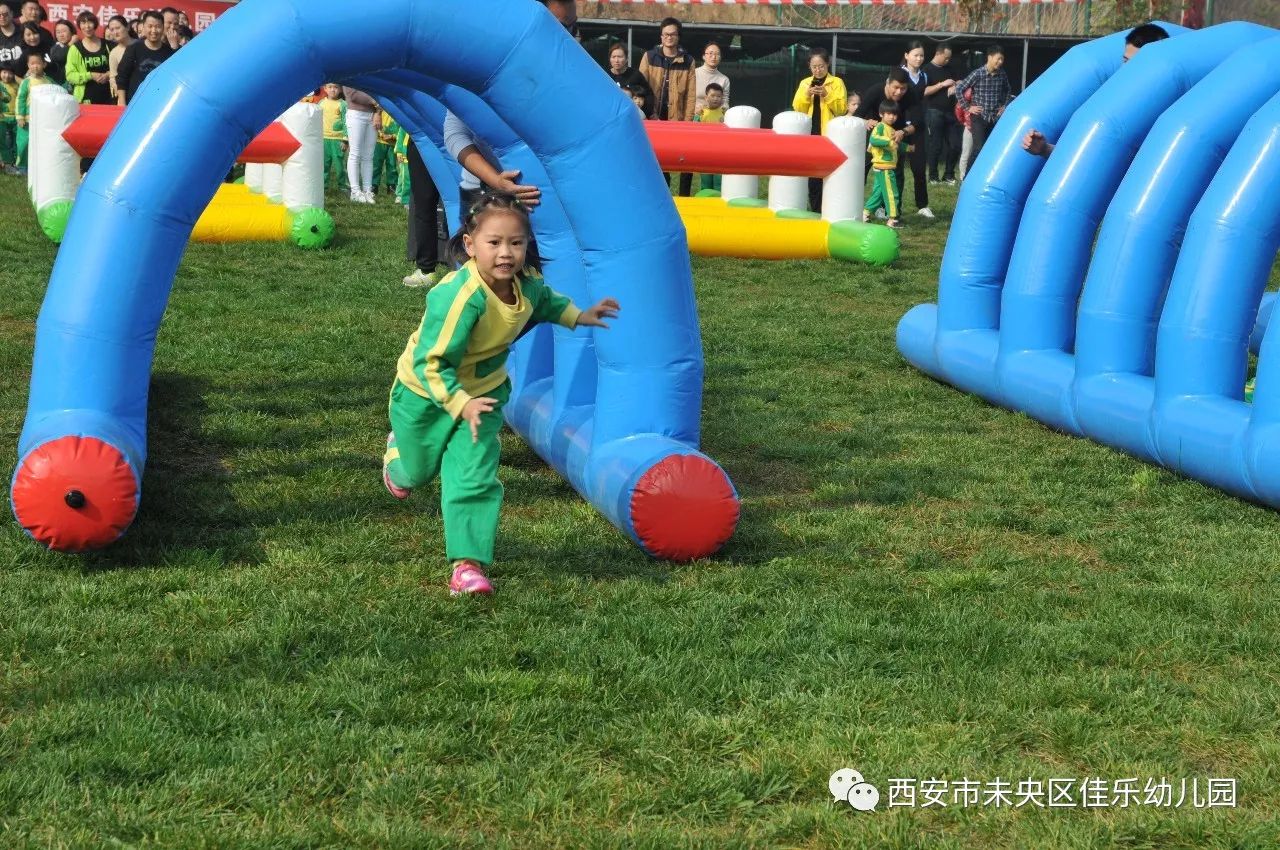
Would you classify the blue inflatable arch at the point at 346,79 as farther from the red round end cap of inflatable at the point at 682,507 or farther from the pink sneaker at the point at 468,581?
the pink sneaker at the point at 468,581

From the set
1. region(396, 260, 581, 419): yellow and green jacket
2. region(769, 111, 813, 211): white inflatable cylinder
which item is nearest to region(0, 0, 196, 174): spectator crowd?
region(769, 111, 813, 211): white inflatable cylinder

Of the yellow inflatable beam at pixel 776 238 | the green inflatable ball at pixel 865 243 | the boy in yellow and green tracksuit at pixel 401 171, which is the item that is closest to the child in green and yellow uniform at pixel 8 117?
the boy in yellow and green tracksuit at pixel 401 171

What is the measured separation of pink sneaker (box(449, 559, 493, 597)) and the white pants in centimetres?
1163

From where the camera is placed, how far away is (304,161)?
1309cm

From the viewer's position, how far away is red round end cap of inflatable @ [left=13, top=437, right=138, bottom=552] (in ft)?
16.2

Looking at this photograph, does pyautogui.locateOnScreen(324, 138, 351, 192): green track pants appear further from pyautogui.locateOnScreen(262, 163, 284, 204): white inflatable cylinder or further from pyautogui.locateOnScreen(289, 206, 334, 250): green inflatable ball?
pyautogui.locateOnScreen(289, 206, 334, 250): green inflatable ball

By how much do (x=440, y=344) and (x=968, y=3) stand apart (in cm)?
2039

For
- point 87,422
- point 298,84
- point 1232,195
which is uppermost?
point 298,84

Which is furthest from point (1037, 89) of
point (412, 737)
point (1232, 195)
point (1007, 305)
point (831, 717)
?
point (412, 737)

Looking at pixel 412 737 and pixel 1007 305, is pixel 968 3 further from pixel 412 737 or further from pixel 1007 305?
pixel 412 737

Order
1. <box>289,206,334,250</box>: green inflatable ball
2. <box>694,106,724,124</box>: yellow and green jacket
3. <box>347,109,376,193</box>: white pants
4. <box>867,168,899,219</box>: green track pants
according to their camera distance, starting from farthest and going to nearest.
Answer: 1. <box>694,106,724,124</box>: yellow and green jacket
2. <box>347,109,376,193</box>: white pants
3. <box>867,168,899,219</box>: green track pants
4. <box>289,206,334,250</box>: green inflatable ball

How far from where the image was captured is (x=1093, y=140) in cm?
802

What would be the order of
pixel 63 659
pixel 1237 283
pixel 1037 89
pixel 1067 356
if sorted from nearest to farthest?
pixel 63 659, pixel 1237 283, pixel 1067 356, pixel 1037 89

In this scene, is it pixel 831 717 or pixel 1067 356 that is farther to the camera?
pixel 1067 356
